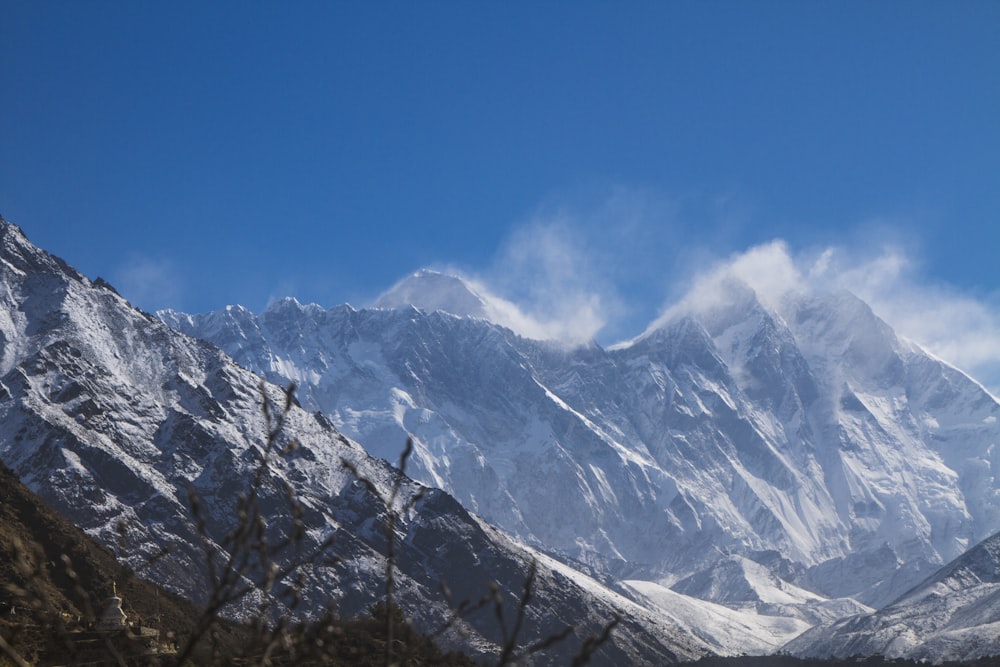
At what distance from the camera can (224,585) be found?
10.7m

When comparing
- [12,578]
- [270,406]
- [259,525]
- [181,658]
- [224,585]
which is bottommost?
[181,658]

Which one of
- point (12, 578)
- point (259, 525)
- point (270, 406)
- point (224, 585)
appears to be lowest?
point (224, 585)

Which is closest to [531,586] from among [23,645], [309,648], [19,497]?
[309,648]

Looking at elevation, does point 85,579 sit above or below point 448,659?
above

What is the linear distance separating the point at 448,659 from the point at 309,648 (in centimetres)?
190

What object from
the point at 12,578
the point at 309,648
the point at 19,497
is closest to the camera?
the point at 309,648

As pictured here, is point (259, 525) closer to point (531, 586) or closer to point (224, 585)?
point (224, 585)

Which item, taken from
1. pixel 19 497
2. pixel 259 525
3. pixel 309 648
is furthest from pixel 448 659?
pixel 19 497

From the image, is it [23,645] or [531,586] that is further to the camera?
[23,645]

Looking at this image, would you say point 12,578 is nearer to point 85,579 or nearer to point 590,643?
point 85,579

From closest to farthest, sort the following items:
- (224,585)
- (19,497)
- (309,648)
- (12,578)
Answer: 1. (224,585)
2. (309,648)
3. (12,578)
4. (19,497)

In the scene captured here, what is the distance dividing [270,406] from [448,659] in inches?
144

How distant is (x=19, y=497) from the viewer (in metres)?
136

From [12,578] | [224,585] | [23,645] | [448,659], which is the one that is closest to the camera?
[224,585]
